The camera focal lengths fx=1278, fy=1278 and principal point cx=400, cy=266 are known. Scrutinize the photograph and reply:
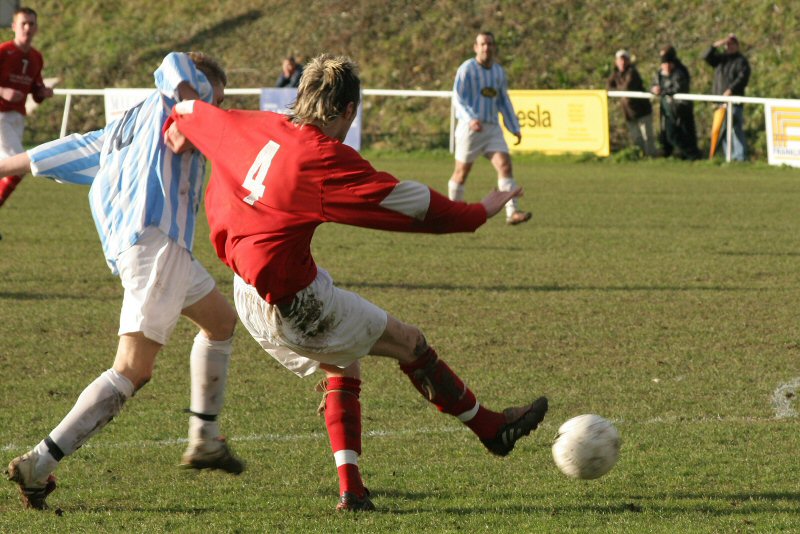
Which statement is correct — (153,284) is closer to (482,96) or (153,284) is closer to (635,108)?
(482,96)

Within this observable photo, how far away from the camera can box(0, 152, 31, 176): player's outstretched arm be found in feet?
17.0

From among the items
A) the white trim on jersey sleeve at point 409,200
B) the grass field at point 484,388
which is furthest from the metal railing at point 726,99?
the white trim on jersey sleeve at point 409,200

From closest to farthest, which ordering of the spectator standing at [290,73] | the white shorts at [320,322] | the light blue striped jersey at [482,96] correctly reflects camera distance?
the white shorts at [320,322]
the light blue striped jersey at [482,96]
the spectator standing at [290,73]

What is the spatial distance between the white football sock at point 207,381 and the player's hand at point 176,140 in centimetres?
87

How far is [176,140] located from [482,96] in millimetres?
9670

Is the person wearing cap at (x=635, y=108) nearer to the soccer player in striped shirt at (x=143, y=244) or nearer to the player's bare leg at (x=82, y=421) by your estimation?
the soccer player in striped shirt at (x=143, y=244)

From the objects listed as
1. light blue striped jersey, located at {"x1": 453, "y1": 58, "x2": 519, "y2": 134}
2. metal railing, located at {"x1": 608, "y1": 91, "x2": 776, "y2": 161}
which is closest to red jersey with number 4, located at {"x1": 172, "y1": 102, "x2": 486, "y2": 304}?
light blue striped jersey, located at {"x1": 453, "y1": 58, "x2": 519, "y2": 134}

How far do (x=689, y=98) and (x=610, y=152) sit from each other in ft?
6.17

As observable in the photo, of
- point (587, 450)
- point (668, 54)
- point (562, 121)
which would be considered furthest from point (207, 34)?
point (587, 450)

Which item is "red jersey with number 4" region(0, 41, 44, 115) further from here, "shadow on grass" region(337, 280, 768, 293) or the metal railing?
the metal railing

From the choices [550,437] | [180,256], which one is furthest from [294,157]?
[550,437]

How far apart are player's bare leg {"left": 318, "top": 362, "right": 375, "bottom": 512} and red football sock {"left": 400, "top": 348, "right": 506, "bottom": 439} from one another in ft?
0.75

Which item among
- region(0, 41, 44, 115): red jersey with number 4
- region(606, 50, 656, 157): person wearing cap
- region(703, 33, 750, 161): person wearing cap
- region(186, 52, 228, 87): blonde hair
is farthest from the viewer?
region(606, 50, 656, 157): person wearing cap

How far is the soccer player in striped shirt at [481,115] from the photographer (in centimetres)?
1405
